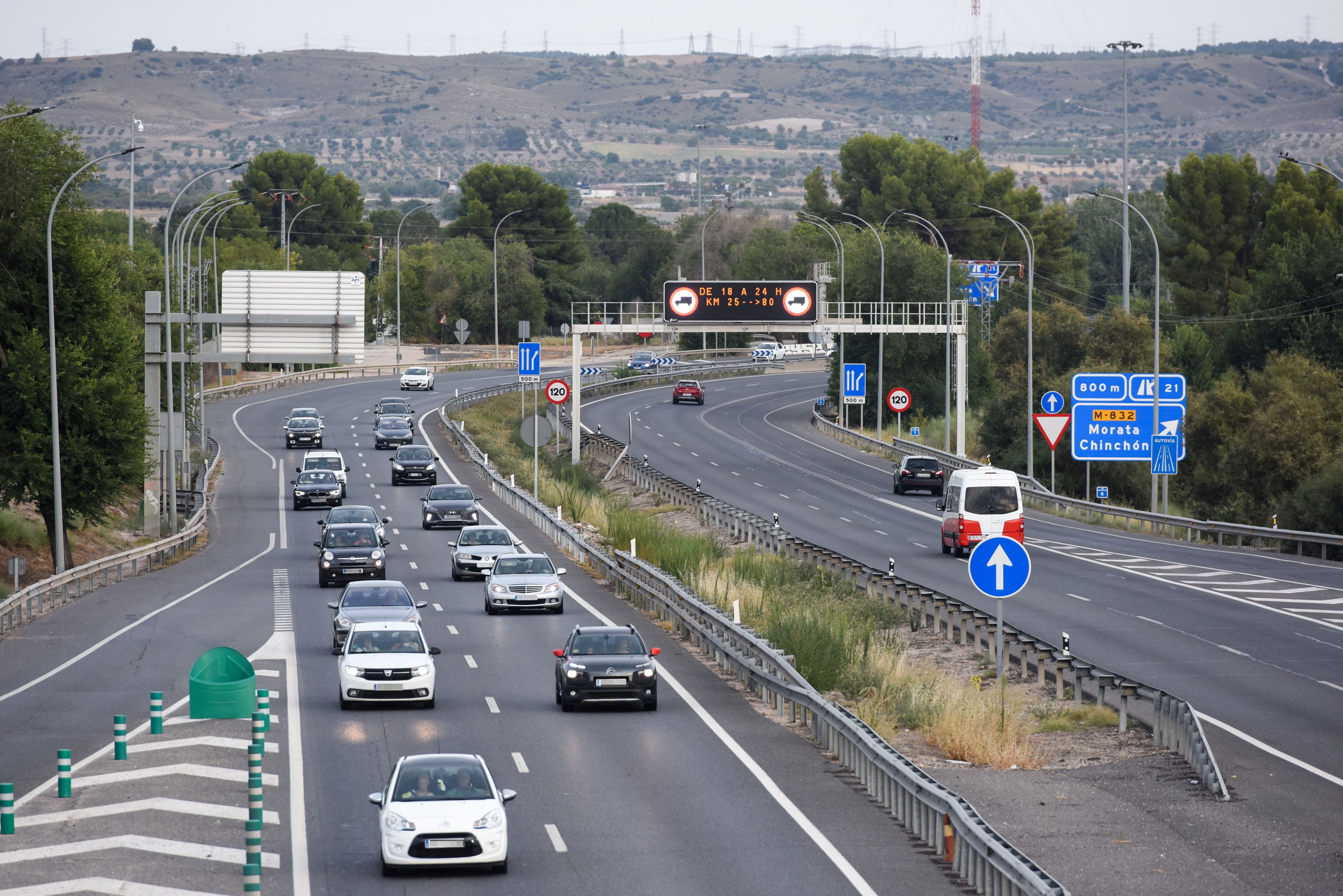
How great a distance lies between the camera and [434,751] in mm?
20062

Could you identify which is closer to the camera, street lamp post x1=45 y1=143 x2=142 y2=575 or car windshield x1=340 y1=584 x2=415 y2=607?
car windshield x1=340 y1=584 x2=415 y2=607

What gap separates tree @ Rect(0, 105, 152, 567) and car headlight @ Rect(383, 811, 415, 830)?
29032mm

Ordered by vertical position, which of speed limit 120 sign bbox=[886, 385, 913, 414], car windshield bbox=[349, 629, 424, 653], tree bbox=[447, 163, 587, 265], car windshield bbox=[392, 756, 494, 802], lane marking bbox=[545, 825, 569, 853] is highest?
tree bbox=[447, 163, 587, 265]

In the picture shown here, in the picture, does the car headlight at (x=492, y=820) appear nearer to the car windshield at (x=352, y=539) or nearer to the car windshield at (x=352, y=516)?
the car windshield at (x=352, y=539)

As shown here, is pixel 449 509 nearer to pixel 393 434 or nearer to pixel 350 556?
pixel 350 556

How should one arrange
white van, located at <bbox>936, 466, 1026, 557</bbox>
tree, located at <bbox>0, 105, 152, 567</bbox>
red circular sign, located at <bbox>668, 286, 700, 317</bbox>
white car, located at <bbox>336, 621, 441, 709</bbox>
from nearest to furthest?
white car, located at <bbox>336, 621, 441, 709</bbox> → white van, located at <bbox>936, 466, 1026, 557</bbox> → tree, located at <bbox>0, 105, 152, 567</bbox> → red circular sign, located at <bbox>668, 286, 700, 317</bbox>

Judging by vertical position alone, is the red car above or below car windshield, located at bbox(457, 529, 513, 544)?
below

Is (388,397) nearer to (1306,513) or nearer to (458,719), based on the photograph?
(1306,513)

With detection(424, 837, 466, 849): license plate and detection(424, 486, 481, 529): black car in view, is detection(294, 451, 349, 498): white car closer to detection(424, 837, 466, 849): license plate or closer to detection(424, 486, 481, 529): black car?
detection(424, 486, 481, 529): black car

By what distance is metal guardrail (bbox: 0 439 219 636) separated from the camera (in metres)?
32.6

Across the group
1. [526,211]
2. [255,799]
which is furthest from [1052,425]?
[526,211]

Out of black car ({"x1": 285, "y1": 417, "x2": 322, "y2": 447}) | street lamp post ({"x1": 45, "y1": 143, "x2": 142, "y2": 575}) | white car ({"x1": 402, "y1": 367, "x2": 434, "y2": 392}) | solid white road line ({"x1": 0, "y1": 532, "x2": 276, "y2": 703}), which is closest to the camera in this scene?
solid white road line ({"x1": 0, "y1": 532, "x2": 276, "y2": 703})

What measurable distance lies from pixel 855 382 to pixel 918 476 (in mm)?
19371

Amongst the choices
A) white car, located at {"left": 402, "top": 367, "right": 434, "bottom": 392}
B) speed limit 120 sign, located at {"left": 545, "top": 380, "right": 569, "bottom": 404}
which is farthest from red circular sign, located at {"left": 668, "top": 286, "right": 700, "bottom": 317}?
white car, located at {"left": 402, "top": 367, "right": 434, "bottom": 392}
